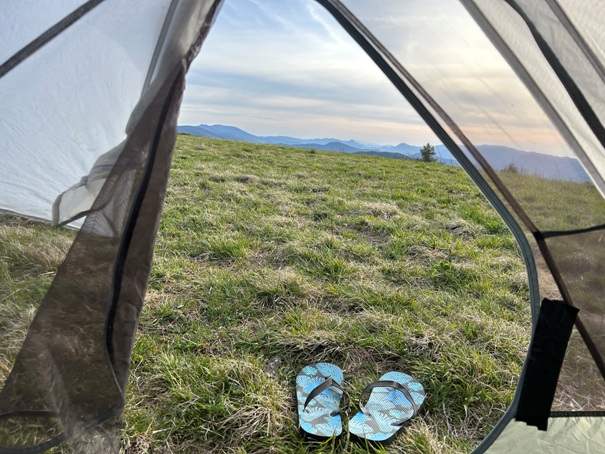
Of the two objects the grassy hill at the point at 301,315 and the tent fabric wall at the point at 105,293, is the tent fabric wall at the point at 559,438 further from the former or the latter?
the tent fabric wall at the point at 105,293

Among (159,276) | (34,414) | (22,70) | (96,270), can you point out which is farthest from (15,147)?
(159,276)

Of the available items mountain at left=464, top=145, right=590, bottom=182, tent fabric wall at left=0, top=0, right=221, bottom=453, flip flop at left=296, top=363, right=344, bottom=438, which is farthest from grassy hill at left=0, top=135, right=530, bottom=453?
mountain at left=464, top=145, right=590, bottom=182

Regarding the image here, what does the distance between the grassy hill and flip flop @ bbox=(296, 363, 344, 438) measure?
48 millimetres

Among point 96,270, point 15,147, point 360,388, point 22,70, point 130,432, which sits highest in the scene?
point 22,70

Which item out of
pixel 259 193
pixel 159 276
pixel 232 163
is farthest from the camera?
pixel 232 163

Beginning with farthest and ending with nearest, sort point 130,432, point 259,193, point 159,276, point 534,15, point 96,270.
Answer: point 259,193 < point 159,276 < point 130,432 < point 96,270 < point 534,15

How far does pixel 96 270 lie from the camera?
1.22 metres

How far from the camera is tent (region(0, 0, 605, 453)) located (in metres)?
1.18

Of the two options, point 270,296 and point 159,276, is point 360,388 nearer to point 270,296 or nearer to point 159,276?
point 270,296

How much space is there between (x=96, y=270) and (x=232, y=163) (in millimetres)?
6184

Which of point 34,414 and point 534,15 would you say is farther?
point 34,414

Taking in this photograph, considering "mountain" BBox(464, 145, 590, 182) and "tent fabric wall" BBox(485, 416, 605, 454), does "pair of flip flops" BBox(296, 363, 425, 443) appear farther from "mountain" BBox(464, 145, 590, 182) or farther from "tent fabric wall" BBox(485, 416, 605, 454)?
"mountain" BBox(464, 145, 590, 182)

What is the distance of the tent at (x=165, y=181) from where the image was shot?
3.86ft

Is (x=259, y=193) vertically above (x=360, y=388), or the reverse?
(x=259, y=193)
